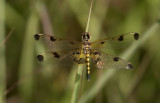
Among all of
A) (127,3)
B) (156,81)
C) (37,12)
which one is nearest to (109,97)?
(156,81)

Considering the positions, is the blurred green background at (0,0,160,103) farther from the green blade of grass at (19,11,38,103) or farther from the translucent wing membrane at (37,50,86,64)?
the translucent wing membrane at (37,50,86,64)

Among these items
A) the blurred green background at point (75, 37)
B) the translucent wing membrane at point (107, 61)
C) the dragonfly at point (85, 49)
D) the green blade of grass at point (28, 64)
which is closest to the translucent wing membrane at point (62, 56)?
the dragonfly at point (85, 49)

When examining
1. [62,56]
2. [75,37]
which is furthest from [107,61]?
[75,37]

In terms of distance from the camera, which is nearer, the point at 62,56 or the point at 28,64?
the point at 62,56

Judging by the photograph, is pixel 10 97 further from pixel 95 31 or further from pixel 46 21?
pixel 95 31

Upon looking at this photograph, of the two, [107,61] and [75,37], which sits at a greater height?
[75,37]

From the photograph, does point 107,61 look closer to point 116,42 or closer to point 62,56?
point 116,42
